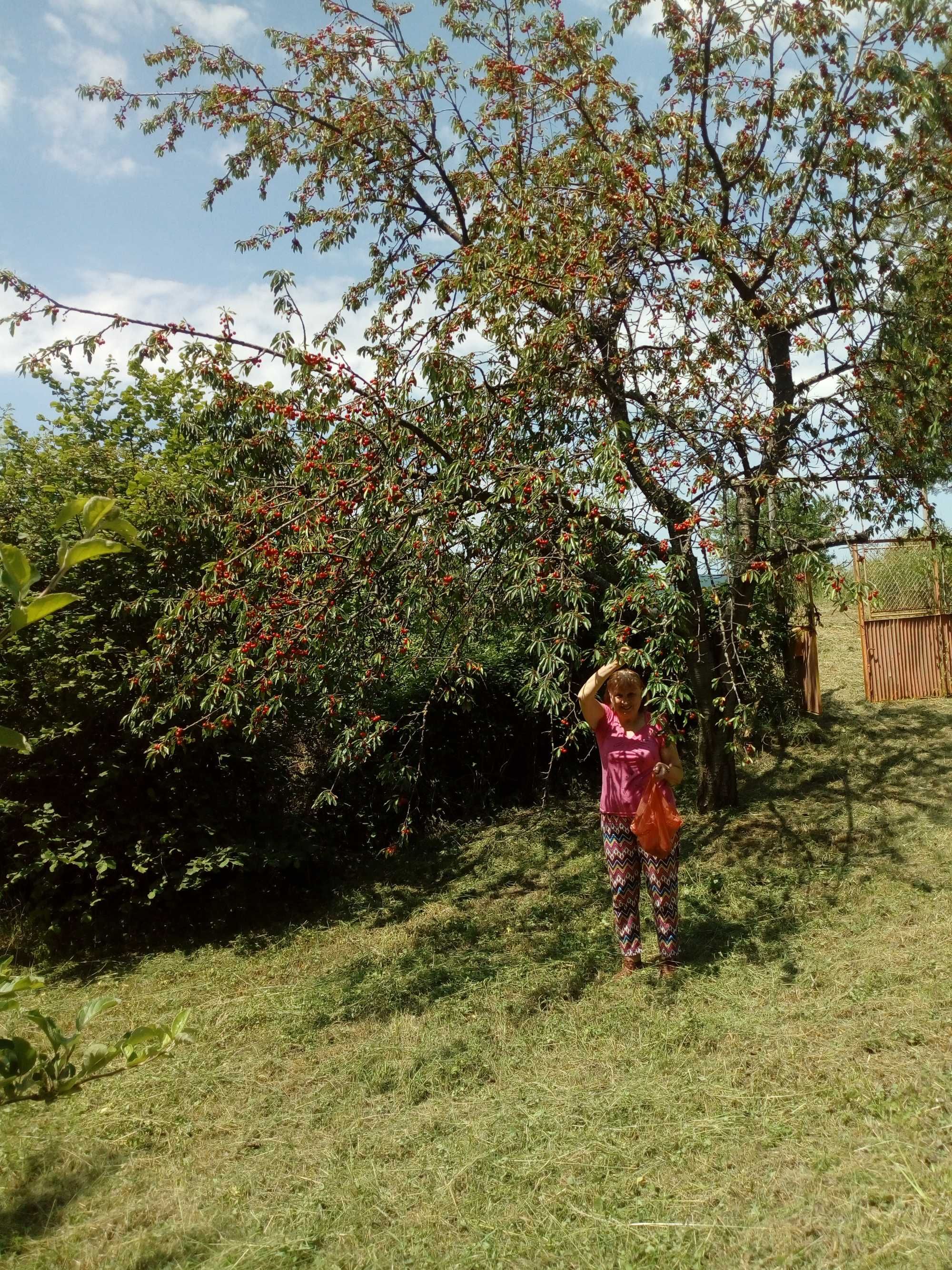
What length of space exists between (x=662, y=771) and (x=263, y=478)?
328 cm

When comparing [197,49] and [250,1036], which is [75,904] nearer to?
[250,1036]

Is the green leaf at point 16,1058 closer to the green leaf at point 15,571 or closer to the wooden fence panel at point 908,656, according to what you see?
the green leaf at point 15,571

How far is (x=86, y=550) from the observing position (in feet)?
3.84

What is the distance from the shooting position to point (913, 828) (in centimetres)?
643

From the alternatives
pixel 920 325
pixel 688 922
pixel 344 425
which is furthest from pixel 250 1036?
pixel 920 325

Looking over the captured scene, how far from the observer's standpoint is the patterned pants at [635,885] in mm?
4500

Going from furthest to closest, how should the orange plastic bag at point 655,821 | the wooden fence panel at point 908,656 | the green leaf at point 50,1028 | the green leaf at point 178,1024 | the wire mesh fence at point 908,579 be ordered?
the wire mesh fence at point 908,579 < the wooden fence panel at point 908,656 < the orange plastic bag at point 655,821 < the green leaf at point 178,1024 < the green leaf at point 50,1028

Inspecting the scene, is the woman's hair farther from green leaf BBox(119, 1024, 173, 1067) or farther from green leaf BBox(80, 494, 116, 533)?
green leaf BBox(80, 494, 116, 533)

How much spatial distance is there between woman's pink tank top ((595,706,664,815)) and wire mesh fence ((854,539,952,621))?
700 centimetres

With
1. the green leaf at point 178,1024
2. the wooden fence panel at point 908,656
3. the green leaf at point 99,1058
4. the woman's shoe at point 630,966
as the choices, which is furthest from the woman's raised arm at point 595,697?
the wooden fence panel at point 908,656

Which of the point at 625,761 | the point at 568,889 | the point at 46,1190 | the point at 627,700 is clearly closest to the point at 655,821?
the point at 625,761

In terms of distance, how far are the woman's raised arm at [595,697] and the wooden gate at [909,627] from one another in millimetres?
6756

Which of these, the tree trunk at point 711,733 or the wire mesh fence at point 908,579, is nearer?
the tree trunk at point 711,733

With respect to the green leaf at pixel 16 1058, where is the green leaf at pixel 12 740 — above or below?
above
